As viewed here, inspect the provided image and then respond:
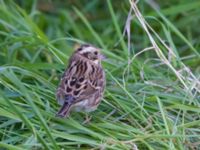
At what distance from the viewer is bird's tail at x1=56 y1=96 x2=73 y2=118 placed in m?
5.18

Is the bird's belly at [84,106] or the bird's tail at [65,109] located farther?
the bird's belly at [84,106]

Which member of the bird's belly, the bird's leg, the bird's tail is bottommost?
the bird's leg

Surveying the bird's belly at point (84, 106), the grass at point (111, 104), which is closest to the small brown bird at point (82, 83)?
the bird's belly at point (84, 106)

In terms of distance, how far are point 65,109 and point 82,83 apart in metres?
0.36

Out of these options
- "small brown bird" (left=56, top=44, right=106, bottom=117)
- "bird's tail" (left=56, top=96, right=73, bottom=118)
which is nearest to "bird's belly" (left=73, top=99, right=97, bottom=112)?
"small brown bird" (left=56, top=44, right=106, bottom=117)

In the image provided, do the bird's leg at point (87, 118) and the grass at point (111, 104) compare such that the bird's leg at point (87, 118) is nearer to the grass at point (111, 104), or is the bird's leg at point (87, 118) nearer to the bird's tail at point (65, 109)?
the grass at point (111, 104)

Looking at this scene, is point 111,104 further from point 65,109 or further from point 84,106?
point 65,109

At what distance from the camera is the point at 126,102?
222 inches

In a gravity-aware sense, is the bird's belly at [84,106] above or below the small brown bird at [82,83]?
below

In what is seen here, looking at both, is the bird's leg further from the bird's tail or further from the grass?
the bird's tail

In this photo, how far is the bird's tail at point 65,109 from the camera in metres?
5.18

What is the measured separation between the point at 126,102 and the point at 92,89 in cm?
28

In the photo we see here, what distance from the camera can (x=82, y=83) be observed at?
5508 millimetres

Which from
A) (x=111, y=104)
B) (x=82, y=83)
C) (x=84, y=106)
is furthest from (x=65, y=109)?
(x=111, y=104)
